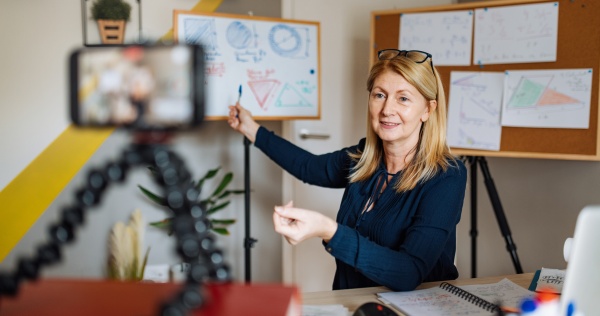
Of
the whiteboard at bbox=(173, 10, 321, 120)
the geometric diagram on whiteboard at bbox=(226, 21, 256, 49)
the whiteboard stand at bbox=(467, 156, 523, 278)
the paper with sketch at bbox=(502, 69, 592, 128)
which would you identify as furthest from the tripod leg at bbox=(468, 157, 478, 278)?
the geometric diagram on whiteboard at bbox=(226, 21, 256, 49)

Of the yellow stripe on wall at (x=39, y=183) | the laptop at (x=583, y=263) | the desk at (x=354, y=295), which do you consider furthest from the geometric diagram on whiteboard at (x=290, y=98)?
the laptop at (x=583, y=263)

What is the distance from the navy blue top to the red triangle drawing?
99 centimetres

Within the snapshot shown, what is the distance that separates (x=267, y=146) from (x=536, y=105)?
1.20m

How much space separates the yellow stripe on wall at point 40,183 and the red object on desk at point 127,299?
2.14 metres

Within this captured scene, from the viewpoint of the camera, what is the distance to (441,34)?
110 inches

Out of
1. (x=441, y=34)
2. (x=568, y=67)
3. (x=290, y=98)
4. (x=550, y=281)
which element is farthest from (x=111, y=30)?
(x=550, y=281)

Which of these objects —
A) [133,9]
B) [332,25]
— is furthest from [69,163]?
[332,25]

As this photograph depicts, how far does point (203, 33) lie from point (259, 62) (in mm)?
314

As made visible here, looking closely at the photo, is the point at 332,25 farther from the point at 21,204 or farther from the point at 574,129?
the point at 21,204

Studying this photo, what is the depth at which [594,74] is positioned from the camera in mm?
2432

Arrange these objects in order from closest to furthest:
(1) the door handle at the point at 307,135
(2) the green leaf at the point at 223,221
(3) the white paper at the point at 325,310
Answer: (3) the white paper at the point at 325,310, (2) the green leaf at the point at 223,221, (1) the door handle at the point at 307,135

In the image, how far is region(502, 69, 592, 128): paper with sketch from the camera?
2.46 m

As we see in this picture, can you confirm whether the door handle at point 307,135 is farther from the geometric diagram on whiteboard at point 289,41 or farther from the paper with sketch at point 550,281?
the paper with sketch at point 550,281

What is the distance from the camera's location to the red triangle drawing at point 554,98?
2.50 meters
